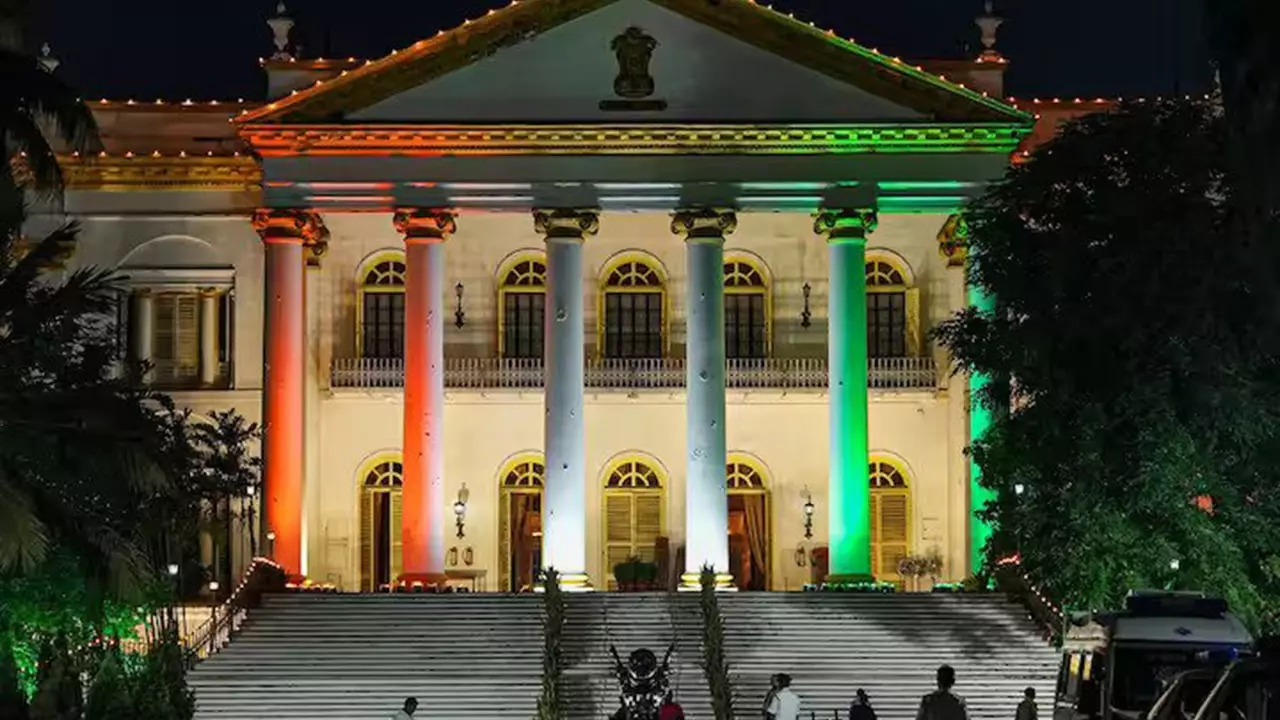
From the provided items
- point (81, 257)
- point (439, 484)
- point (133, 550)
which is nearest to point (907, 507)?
point (439, 484)

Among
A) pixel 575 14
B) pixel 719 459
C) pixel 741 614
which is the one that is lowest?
pixel 741 614

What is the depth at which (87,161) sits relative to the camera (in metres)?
43.8

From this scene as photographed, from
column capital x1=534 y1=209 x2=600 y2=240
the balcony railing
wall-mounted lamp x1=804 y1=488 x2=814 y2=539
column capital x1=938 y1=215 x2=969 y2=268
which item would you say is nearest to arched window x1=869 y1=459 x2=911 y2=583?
wall-mounted lamp x1=804 y1=488 x2=814 y2=539

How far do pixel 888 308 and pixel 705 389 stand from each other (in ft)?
22.6

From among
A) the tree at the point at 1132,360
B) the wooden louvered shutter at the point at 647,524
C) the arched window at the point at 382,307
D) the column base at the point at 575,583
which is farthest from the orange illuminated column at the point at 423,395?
the tree at the point at 1132,360

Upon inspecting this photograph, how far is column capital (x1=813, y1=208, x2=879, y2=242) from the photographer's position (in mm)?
41750

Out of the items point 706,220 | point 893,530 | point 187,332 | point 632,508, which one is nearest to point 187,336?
point 187,332

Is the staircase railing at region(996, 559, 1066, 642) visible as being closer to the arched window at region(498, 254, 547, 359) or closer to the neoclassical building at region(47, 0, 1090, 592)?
the neoclassical building at region(47, 0, 1090, 592)

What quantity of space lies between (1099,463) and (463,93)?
52.7ft

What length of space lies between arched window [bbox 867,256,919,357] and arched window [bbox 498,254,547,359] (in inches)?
251

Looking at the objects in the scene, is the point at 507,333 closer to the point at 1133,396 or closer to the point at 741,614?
the point at 741,614

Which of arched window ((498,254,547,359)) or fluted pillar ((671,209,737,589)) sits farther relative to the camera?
arched window ((498,254,547,359))

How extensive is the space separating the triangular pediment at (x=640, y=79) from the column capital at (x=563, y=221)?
1.58 metres

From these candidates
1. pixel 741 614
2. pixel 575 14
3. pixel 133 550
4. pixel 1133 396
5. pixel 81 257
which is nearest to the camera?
pixel 133 550
